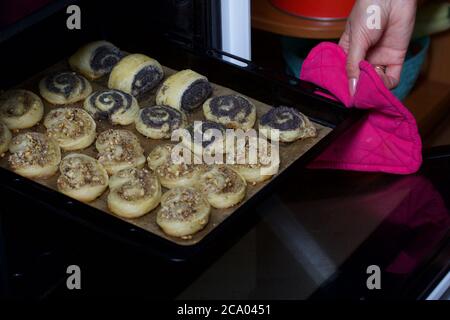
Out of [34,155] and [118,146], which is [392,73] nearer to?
[118,146]

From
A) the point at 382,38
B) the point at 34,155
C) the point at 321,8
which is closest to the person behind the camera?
the point at 34,155

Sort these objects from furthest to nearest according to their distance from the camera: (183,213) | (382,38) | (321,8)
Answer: (321,8), (382,38), (183,213)

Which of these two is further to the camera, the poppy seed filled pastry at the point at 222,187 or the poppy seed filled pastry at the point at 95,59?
the poppy seed filled pastry at the point at 95,59

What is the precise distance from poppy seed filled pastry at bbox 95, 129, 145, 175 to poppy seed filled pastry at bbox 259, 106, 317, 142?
24 centimetres

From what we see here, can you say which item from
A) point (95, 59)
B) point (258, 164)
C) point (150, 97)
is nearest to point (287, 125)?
point (258, 164)

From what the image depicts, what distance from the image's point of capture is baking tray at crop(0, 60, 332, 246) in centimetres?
120

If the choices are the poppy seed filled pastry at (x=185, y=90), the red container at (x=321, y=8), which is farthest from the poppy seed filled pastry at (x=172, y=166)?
the red container at (x=321, y=8)

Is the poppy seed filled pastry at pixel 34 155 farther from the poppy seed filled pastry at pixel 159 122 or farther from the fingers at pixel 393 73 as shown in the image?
the fingers at pixel 393 73

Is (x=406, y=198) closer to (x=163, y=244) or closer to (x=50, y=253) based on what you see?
(x=163, y=244)

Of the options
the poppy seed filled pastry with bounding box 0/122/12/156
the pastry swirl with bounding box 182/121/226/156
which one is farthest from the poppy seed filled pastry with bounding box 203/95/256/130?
the poppy seed filled pastry with bounding box 0/122/12/156

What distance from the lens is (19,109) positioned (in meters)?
1.37

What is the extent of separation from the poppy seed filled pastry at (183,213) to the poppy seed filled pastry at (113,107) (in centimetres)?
25

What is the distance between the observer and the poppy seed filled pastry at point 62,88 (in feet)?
4.72

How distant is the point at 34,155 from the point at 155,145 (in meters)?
0.23
